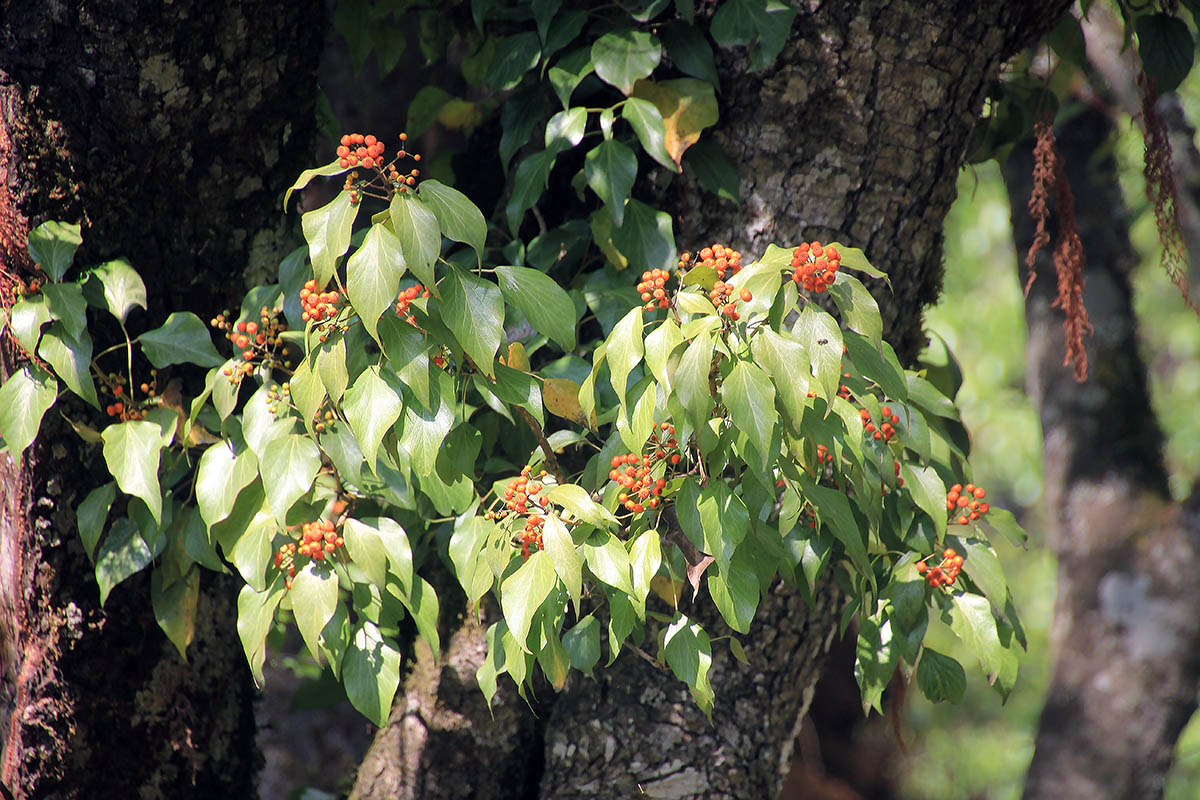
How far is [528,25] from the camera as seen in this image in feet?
5.08

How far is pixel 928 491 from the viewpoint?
1.18 m

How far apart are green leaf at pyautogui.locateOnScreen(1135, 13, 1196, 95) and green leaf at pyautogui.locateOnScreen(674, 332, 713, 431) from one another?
1049 millimetres

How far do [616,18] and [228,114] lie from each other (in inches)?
22.3

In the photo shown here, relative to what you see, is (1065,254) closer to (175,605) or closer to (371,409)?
(371,409)

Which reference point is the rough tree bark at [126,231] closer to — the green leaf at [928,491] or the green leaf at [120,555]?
the green leaf at [120,555]

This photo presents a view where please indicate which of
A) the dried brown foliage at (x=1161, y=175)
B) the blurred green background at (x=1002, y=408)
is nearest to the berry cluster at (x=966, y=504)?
the dried brown foliage at (x=1161, y=175)

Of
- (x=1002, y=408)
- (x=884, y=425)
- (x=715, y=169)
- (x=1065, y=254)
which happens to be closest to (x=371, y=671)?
(x=884, y=425)

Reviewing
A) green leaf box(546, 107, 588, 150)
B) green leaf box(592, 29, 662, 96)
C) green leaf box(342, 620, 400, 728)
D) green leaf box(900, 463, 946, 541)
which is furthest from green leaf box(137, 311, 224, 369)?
green leaf box(900, 463, 946, 541)

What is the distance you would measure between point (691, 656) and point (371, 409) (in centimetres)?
46

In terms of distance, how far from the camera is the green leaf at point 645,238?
1.35 metres

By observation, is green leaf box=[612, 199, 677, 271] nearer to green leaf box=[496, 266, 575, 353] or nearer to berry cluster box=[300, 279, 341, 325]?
green leaf box=[496, 266, 575, 353]

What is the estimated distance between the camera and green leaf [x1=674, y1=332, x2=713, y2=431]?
92 centimetres

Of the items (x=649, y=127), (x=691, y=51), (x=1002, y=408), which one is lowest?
(x=649, y=127)

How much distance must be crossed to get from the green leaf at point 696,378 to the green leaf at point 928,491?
384 millimetres
